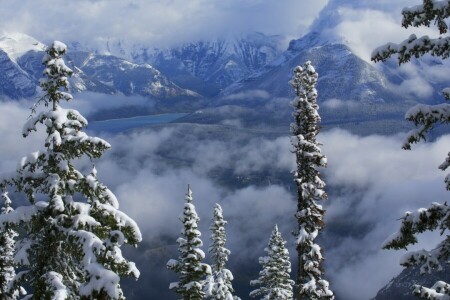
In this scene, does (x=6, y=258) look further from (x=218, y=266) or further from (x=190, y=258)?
(x=218, y=266)

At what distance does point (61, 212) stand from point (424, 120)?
363 inches

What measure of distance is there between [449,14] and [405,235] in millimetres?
5044

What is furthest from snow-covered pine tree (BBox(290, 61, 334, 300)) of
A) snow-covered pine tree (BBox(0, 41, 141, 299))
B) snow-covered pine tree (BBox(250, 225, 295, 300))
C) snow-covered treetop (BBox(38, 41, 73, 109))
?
snow-covered pine tree (BBox(250, 225, 295, 300))

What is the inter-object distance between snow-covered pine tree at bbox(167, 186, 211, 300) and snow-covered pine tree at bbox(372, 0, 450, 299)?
790 inches

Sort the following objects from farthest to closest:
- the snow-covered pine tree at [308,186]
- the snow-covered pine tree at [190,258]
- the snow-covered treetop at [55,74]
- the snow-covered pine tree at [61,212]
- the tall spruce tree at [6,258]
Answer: the snow-covered pine tree at [190,258] → the snow-covered pine tree at [308,186] → the snow-covered treetop at [55,74] → the tall spruce tree at [6,258] → the snow-covered pine tree at [61,212]

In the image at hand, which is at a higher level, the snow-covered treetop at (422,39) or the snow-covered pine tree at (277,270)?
the snow-covered pine tree at (277,270)

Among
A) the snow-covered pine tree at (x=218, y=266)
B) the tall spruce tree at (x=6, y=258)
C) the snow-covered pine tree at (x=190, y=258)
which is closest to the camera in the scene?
the tall spruce tree at (x=6, y=258)

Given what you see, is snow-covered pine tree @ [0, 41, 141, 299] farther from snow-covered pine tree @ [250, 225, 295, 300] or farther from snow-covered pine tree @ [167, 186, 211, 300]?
snow-covered pine tree @ [250, 225, 295, 300]

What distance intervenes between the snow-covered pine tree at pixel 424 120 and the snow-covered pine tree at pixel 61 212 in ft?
21.0

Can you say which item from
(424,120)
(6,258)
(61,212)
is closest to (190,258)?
(6,258)

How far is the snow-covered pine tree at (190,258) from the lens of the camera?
31.6 metres

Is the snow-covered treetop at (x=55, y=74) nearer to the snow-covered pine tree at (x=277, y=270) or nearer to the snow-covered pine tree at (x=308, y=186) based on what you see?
the snow-covered pine tree at (x=308, y=186)

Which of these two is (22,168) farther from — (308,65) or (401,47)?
(308,65)

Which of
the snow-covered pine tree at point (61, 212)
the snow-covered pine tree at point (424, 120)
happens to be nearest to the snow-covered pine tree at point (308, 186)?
the snow-covered pine tree at point (424, 120)
